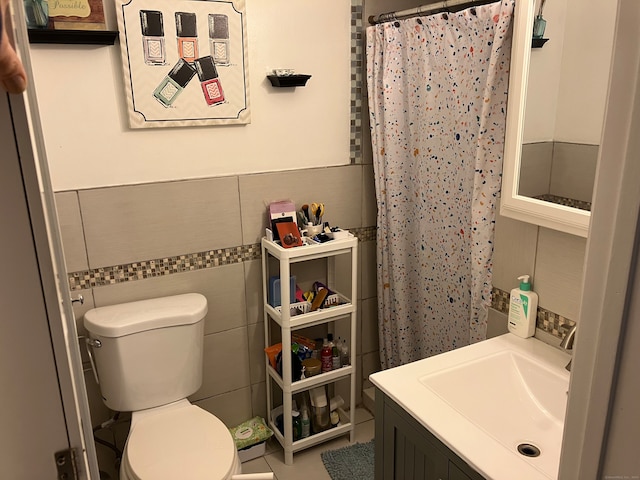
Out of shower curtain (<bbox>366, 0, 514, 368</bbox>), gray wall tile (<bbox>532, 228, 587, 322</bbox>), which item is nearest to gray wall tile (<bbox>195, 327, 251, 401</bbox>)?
shower curtain (<bbox>366, 0, 514, 368</bbox>)

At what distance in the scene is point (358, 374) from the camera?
8.80 ft

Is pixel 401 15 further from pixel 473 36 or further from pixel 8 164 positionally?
pixel 8 164

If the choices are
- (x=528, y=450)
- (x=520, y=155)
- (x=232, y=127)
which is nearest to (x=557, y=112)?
(x=520, y=155)

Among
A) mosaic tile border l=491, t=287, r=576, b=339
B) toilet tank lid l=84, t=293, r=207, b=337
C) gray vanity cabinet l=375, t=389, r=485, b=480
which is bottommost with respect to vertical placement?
gray vanity cabinet l=375, t=389, r=485, b=480

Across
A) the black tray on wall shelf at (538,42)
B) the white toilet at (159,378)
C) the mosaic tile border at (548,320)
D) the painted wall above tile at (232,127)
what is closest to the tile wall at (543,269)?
the mosaic tile border at (548,320)

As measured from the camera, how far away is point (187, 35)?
192 centimetres

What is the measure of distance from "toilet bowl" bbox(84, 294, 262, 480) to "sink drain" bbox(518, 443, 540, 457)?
0.90 m

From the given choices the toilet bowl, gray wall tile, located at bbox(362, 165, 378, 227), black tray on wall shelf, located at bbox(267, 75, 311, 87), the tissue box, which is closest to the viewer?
the toilet bowl

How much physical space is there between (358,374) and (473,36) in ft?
5.51

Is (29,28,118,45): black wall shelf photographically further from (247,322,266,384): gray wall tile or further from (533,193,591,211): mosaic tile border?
(533,193,591,211): mosaic tile border

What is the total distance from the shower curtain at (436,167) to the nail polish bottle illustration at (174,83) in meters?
0.78

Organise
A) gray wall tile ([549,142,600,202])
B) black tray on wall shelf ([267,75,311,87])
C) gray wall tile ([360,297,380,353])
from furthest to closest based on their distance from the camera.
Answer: gray wall tile ([360,297,380,353]) < black tray on wall shelf ([267,75,311,87]) < gray wall tile ([549,142,600,202])

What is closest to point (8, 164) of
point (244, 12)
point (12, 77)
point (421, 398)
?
point (12, 77)

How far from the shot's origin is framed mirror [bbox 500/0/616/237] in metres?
1.38
